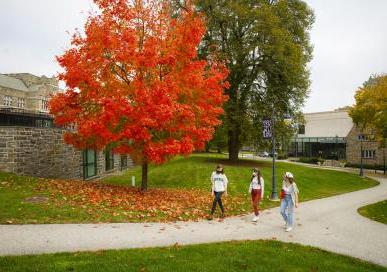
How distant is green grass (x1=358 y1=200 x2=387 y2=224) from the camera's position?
17111mm

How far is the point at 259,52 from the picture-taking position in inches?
1345

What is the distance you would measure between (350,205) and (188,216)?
10537mm

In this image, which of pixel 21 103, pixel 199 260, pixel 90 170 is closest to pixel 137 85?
pixel 199 260

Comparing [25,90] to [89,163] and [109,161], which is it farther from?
[89,163]

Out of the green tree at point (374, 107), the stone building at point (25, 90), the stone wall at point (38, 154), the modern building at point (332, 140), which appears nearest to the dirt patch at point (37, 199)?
the stone wall at point (38, 154)

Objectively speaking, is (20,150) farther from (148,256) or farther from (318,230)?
(318,230)

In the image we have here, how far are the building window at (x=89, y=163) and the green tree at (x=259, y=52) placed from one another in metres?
11.2

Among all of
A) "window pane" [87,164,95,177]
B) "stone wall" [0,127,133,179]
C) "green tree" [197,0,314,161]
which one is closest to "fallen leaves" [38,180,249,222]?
"stone wall" [0,127,133,179]

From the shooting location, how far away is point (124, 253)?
366 inches

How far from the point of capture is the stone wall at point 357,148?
52.8 meters

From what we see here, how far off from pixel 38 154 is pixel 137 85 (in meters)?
8.52

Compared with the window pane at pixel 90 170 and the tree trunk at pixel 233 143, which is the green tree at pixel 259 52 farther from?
the window pane at pixel 90 170

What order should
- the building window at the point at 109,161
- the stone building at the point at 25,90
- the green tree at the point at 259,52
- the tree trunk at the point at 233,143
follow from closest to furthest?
the green tree at the point at 259,52 < the building window at the point at 109,161 < the tree trunk at the point at 233,143 < the stone building at the point at 25,90

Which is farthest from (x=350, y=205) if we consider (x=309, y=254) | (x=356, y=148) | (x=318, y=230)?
(x=356, y=148)
